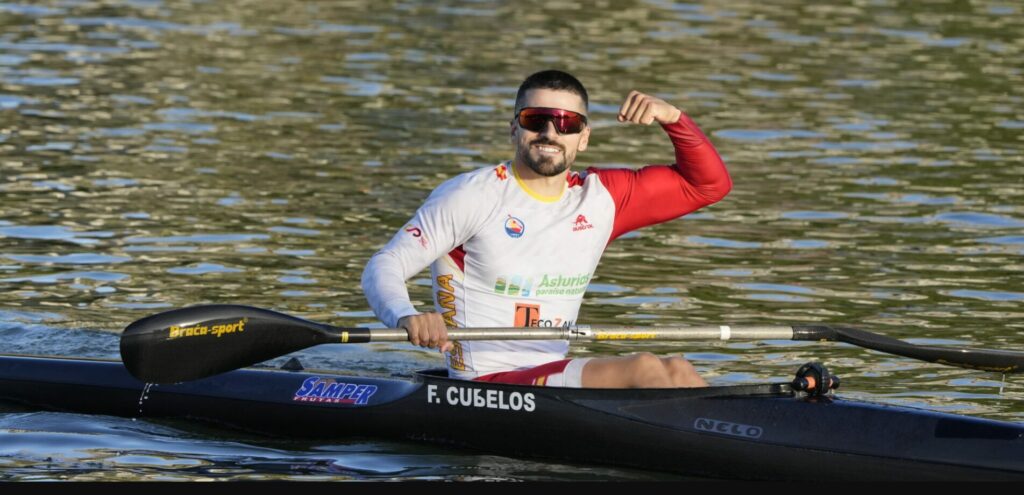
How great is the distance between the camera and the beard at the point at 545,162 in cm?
891

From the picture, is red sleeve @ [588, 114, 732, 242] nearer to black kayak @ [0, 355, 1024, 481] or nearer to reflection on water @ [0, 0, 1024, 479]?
black kayak @ [0, 355, 1024, 481]

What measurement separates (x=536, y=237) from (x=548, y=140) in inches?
19.5

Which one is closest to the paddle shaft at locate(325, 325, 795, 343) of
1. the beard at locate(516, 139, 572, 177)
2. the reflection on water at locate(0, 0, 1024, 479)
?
the beard at locate(516, 139, 572, 177)

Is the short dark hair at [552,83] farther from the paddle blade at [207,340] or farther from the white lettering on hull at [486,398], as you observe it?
the paddle blade at [207,340]

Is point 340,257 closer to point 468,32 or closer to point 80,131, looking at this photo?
point 80,131

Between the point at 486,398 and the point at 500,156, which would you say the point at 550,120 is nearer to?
the point at 486,398

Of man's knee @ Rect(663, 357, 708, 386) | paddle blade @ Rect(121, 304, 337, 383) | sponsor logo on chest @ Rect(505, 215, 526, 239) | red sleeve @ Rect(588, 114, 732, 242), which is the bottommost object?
man's knee @ Rect(663, 357, 708, 386)

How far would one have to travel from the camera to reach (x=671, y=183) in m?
9.46

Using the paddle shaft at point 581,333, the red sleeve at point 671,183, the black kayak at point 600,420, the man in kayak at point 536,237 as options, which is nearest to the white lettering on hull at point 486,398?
the black kayak at point 600,420

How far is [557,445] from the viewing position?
895 centimetres

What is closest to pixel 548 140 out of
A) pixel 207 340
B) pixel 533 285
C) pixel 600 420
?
pixel 533 285

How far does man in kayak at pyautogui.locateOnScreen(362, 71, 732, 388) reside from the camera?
8883 mm

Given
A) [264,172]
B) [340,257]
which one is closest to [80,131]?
[264,172]

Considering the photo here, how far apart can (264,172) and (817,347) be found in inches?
297
